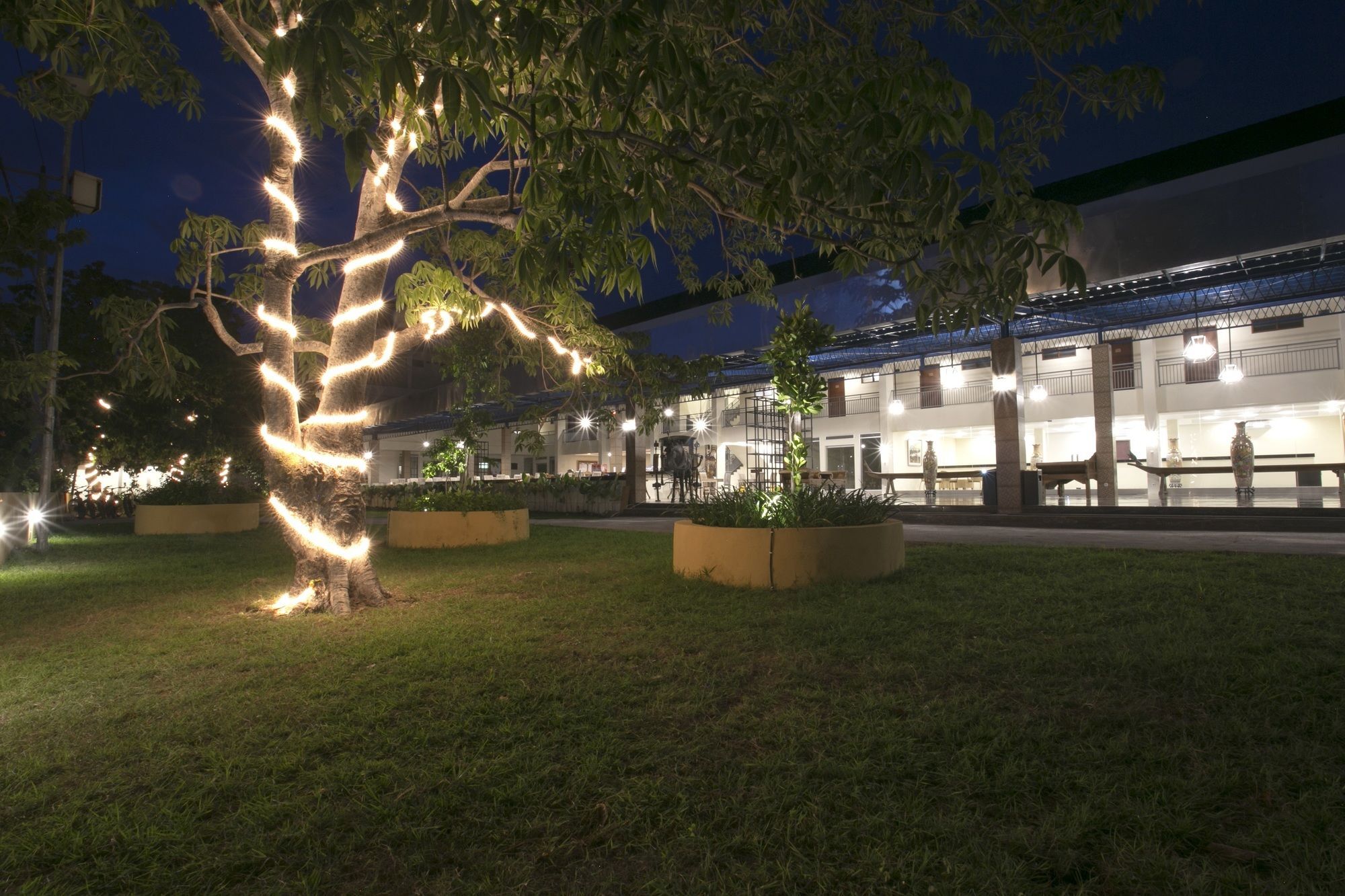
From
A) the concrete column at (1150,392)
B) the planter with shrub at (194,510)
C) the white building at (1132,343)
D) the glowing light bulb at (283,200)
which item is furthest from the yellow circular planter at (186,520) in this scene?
the concrete column at (1150,392)

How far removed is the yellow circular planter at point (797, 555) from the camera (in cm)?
592

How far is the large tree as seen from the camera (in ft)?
7.64

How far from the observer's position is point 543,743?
2.80 meters

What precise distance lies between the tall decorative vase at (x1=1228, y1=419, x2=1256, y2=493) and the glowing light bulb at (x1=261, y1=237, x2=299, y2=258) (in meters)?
14.2

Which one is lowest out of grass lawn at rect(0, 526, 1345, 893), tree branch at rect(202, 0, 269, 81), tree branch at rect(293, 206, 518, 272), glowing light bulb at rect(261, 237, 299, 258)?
grass lawn at rect(0, 526, 1345, 893)

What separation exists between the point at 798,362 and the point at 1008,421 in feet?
25.3

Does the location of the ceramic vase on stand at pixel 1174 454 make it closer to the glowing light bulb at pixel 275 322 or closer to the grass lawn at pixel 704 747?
the grass lawn at pixel 704 747

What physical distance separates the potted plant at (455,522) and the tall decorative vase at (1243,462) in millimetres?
12097

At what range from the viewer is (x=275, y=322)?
5961 millimetres

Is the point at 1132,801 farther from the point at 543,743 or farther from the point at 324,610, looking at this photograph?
the point at 324,610

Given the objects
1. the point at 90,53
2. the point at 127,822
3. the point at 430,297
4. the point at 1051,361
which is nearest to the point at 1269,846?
the point at 127,822

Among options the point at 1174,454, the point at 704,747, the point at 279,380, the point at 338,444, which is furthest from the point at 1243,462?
the point at 279,380

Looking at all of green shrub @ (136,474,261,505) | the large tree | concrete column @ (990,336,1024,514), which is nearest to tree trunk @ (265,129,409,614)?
the large tree

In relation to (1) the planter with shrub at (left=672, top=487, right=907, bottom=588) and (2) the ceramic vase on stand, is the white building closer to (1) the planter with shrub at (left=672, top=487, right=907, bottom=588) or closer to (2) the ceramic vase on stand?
(2) the ceramic vase on stand
